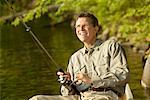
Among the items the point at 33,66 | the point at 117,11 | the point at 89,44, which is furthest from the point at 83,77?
the point at 117,11

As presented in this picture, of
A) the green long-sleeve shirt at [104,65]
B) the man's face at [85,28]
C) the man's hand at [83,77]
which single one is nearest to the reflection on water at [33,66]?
the green long-sleeve shirt at [104,65]

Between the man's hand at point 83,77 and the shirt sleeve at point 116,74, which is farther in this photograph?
the shirt sleeve at point 116,74

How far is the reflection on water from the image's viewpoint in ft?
44.7

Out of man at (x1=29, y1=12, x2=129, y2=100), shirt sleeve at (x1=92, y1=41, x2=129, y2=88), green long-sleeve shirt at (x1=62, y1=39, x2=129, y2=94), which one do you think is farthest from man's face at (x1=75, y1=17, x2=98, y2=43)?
shirt sleeve at (x1=92, y1=41, x2=129, y2=88)

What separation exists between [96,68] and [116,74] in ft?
0.95

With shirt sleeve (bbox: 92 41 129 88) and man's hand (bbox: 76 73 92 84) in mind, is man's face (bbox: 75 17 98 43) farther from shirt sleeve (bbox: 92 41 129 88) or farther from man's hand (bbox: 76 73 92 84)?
man's hand (bbox: 76 73 92 84)

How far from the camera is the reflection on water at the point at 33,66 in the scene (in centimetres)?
1364

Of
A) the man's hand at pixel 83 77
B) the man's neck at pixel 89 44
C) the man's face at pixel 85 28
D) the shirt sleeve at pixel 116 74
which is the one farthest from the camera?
the man's neck at pixel 89 44

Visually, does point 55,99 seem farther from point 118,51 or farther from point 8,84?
point 8,84

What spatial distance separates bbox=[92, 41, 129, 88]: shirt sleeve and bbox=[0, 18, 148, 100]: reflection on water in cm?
588

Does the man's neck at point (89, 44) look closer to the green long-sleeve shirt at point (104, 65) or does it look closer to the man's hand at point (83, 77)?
the green long-sleeve shirt at point (104, 65)

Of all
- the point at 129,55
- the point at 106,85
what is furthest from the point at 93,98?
the point at 129,55

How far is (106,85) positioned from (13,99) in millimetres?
6821

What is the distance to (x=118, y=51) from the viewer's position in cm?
A: 625
